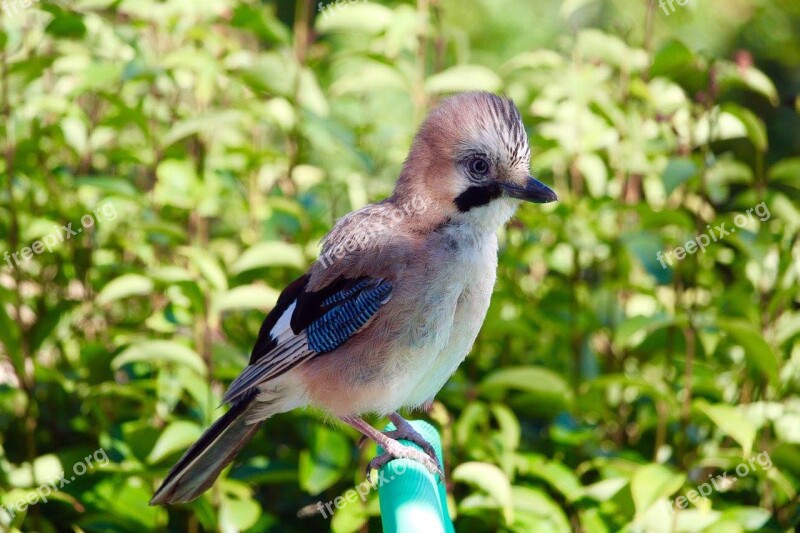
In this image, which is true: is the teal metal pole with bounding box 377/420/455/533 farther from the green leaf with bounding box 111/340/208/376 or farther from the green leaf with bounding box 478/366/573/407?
the green leaf with bounding box 111/340/208/376

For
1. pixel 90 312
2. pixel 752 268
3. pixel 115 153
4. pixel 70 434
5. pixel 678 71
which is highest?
pixel 678 71

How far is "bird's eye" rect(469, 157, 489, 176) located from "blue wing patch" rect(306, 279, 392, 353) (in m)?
0.37

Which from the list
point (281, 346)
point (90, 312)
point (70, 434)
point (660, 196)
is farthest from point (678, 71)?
point (70, 434)

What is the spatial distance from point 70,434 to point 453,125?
6.25 feet

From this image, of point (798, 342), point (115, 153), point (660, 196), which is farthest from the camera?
point (660, 196)

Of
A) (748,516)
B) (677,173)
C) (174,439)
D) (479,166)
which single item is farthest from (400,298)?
(748,516)

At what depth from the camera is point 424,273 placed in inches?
109

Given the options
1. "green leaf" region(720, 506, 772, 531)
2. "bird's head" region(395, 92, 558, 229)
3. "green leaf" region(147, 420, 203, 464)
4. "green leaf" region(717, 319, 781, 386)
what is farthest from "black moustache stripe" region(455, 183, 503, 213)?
"green leaf" region(720, 506, 772, 531)

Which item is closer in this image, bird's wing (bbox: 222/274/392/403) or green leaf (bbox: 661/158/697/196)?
bird's wing (bbox: 222/274/392/403)

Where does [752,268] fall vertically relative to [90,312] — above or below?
above

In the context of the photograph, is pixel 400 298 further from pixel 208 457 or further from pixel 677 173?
pixel 677 173

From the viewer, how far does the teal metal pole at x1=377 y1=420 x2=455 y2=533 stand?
7.16 feet

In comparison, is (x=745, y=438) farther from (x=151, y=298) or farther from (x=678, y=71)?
(x=151, y=298)

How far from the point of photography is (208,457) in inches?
114
